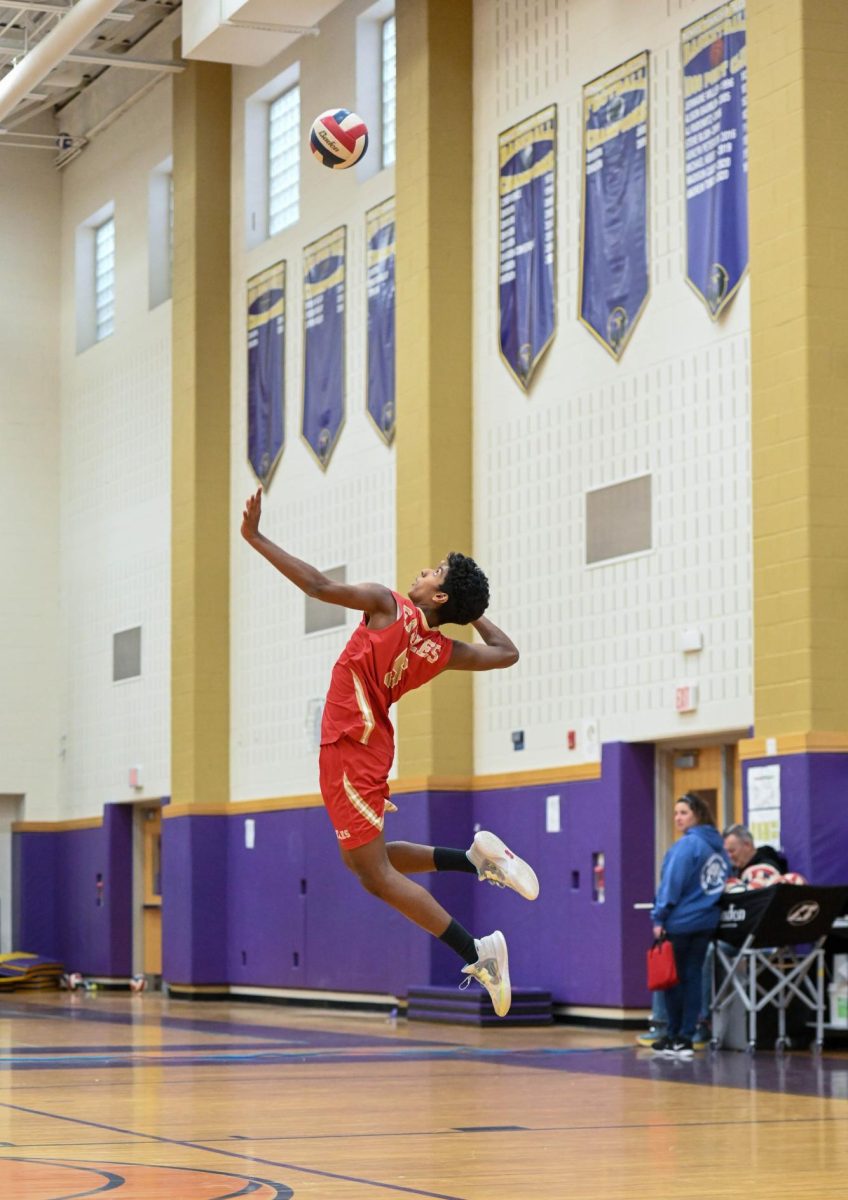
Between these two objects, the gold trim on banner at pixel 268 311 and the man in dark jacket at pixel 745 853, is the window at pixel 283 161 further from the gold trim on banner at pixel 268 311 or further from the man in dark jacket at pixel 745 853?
the man in dark jacket at pixel 745 853

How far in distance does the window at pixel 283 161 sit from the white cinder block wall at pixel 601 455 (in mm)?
4226

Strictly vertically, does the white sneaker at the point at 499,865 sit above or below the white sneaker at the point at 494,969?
above

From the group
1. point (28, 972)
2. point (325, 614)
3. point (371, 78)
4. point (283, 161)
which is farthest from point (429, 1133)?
point (28, 972)

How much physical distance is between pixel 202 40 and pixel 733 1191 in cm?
1736

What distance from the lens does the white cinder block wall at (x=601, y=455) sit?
56.6ft

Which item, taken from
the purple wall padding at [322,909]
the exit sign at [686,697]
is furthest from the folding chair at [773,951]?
the purple wall padding at [322,909]

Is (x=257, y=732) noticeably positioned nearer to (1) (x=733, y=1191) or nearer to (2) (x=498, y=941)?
(2) (x=498, y=941)

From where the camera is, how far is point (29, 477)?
3109 cm

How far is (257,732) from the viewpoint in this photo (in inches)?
992

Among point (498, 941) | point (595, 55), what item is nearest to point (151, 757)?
point (595, 55)

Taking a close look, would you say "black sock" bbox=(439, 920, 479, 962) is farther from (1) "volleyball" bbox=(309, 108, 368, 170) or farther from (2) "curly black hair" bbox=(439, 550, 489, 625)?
(1) "volleyball" bbox=(309, 108, 368, 170)

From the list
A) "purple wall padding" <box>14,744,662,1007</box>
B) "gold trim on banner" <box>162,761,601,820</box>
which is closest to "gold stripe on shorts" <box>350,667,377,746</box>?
"purple wall padding" <box>14,744,662,1007</box>

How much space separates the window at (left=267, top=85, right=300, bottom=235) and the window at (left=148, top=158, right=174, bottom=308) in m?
2.82

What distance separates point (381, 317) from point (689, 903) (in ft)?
30.9
